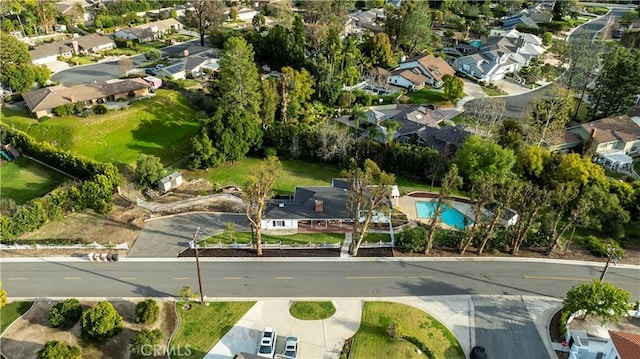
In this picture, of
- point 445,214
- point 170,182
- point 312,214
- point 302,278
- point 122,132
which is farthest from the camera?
point 122,132

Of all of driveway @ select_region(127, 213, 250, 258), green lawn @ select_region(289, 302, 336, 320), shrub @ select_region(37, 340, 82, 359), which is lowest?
green lawn @ select_region(289, 302, 336, 320)

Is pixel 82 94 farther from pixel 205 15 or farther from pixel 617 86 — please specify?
pixel 617 86

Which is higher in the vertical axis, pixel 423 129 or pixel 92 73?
pixel 92 73

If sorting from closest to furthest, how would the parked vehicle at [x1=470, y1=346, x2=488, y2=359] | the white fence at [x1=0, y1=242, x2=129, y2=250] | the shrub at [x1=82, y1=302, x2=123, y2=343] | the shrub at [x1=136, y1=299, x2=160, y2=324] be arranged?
1. the parked vehicle at [x1=470, y1=346, x2=488, y2=359]
2. the shrub at [x1=82, y1=302, x2=123, y2=343]
3. the shrub at [x1=136, y1=299, x2=160, y2=324]
4. the white fence at [x1=0, y1=242, x2=129, y2=250]

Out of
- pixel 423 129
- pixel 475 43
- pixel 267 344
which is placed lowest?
pixel 267 344

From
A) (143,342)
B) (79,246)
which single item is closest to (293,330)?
(143,342)

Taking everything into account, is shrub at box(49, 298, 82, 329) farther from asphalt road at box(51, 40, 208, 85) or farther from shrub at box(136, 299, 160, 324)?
asphalt road at box(51, 40, 208, 85)

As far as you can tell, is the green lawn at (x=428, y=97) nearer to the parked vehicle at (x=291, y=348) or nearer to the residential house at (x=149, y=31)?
the parked vehicle at (x=291, y=348)

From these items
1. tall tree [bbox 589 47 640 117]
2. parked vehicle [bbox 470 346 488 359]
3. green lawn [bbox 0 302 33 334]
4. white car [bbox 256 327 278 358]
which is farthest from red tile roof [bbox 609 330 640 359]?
tall tree [bbox 589 47 640 117]
